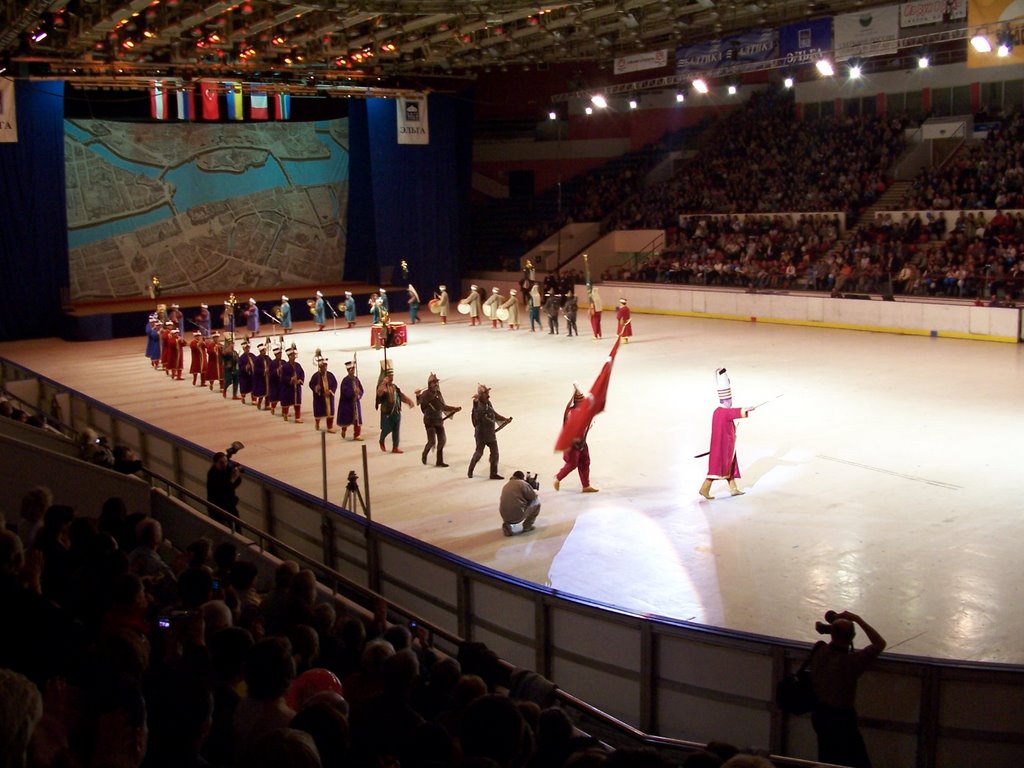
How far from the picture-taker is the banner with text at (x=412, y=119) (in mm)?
35406

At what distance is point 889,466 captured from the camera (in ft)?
45.9

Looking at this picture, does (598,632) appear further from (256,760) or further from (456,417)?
(456,417)

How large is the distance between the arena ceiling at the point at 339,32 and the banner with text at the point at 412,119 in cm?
273

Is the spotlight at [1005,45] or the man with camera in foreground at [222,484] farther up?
the spotlight at [1005,45]

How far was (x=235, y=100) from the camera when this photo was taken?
31.7 metres

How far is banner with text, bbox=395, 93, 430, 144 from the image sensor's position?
3541 cm

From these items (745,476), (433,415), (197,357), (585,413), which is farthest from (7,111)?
(745,476)

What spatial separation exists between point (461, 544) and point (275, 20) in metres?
17.3

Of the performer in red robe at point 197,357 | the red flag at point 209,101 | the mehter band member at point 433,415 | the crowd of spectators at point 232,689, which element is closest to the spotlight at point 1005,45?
the mehter band member at point 433,415

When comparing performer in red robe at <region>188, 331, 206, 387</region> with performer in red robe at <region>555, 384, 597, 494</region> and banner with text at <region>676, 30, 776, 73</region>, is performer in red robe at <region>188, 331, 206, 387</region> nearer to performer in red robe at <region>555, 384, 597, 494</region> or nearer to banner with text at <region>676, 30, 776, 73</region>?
performer in red robe at <region>555, 384, 597, 494</region>

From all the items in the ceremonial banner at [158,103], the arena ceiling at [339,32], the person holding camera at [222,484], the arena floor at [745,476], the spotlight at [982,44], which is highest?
the arena ceiling at [339,32]

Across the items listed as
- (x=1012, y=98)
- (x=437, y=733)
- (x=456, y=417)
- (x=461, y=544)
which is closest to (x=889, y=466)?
(x=461, y=544)

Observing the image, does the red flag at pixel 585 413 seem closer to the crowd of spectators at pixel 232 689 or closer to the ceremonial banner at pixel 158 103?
the crowd of spectators at pixel 232 689

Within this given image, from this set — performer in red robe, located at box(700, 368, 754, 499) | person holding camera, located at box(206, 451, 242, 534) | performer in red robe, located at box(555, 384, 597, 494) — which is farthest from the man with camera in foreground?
performer in red robe, located at box(700, 368, 754, 499)
